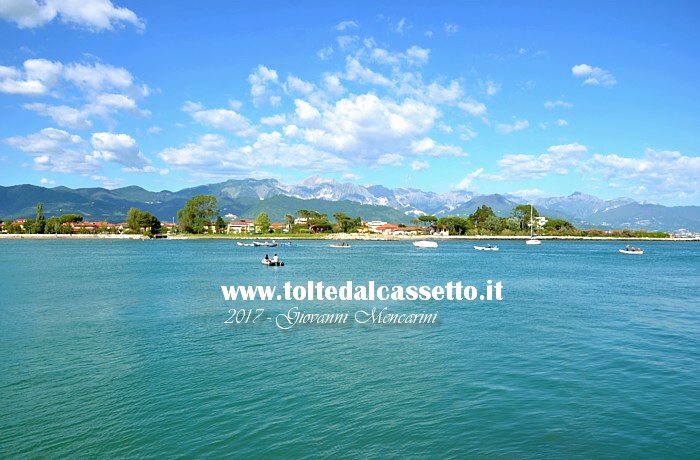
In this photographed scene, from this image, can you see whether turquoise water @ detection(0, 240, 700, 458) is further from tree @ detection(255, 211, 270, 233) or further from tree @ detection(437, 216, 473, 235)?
tree @ detection(437, 216, 473, 235)

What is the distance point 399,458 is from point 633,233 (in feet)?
617

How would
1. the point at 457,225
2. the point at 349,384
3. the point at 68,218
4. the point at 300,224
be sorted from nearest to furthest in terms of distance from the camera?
the point at 349,384
the point at 457,225
the point at 300,224
the point at 68,218

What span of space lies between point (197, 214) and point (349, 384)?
15201 cm

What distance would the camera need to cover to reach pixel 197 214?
158 metres

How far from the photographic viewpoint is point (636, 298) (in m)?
31.3

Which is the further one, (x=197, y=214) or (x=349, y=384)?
(x=197, y=214)

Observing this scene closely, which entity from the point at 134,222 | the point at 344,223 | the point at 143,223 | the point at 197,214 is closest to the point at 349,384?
the point at 197,214

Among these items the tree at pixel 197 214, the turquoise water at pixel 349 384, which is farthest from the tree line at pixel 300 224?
the turquoise water at pixel 349 384

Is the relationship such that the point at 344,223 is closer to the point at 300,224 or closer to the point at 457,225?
the point at 300,224

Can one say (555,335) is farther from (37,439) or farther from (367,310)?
(37,439)

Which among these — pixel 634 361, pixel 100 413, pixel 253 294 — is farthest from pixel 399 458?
pixel 253 294

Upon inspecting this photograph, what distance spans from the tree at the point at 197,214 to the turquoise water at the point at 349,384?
438 ft

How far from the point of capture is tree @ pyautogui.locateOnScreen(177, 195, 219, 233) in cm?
15625

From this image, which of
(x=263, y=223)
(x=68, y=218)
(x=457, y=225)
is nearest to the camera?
(x=263, y=223)
